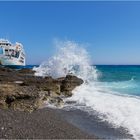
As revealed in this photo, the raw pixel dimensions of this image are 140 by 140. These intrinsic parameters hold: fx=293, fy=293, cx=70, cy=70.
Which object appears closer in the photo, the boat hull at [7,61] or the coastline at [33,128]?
the coastline at [33,128]

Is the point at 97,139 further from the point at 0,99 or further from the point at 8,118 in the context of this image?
the point at 0,99

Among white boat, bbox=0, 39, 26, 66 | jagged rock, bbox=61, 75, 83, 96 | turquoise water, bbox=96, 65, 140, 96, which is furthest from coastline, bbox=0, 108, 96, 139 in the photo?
white boat, bbox=0, 39, 26, 66

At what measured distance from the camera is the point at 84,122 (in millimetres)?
12602

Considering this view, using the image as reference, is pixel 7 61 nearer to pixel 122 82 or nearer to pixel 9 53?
pixel 9 53

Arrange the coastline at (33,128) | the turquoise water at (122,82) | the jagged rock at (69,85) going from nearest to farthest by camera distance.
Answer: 1. the coastline at (33,128)
2. the jagged rock at (69,85)
3. the turquoise water at (122,82)

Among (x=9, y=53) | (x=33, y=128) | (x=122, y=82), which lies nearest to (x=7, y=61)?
(x=9, y=53)

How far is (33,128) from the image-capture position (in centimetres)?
1013

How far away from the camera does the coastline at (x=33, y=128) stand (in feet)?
30.6

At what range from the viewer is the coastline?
933 cm

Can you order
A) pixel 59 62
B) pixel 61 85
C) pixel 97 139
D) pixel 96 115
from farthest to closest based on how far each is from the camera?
pixel 59 62, pixel 61 85, pixel 96 115, pixel 97 139

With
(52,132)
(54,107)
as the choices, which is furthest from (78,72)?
(52,132)

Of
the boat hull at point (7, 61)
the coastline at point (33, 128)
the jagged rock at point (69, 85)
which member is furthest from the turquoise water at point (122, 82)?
the boat hull at point (7, 61)

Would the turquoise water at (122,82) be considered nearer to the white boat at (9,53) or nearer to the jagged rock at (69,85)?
the jagged rock at (69,85)

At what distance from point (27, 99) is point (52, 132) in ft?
14.6
